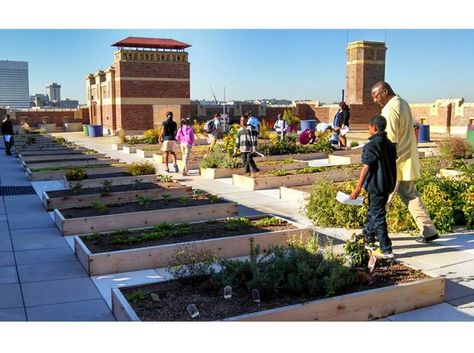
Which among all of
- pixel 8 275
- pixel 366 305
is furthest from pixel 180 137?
pixel 366 305

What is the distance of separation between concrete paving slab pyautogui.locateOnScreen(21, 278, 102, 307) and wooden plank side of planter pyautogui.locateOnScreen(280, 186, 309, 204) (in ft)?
18.8

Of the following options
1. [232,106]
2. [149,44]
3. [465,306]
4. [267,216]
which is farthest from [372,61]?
[465,306]

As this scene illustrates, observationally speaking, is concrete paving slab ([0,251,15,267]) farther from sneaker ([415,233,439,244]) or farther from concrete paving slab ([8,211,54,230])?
sneaker ([415,233,439,244])

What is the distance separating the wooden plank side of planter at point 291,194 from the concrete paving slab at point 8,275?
236 inches

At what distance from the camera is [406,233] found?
316 inches

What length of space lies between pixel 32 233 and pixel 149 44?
112 ft

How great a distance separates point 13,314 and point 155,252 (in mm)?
1987

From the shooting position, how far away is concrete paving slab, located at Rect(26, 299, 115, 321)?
16.3 feet

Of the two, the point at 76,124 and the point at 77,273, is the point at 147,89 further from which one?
the point at 77,273

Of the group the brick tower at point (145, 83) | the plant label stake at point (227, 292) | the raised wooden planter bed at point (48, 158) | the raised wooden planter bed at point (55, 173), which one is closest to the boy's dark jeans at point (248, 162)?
the raised wooden planter bed at point (55, 173)

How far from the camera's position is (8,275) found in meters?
6.25

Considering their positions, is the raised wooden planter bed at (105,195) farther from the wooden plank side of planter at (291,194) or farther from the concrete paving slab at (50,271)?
the concrete paving slab at (50,271)

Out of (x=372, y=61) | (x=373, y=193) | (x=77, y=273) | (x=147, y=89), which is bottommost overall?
(x=77, y=273)

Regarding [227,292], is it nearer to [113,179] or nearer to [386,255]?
[386,255]
